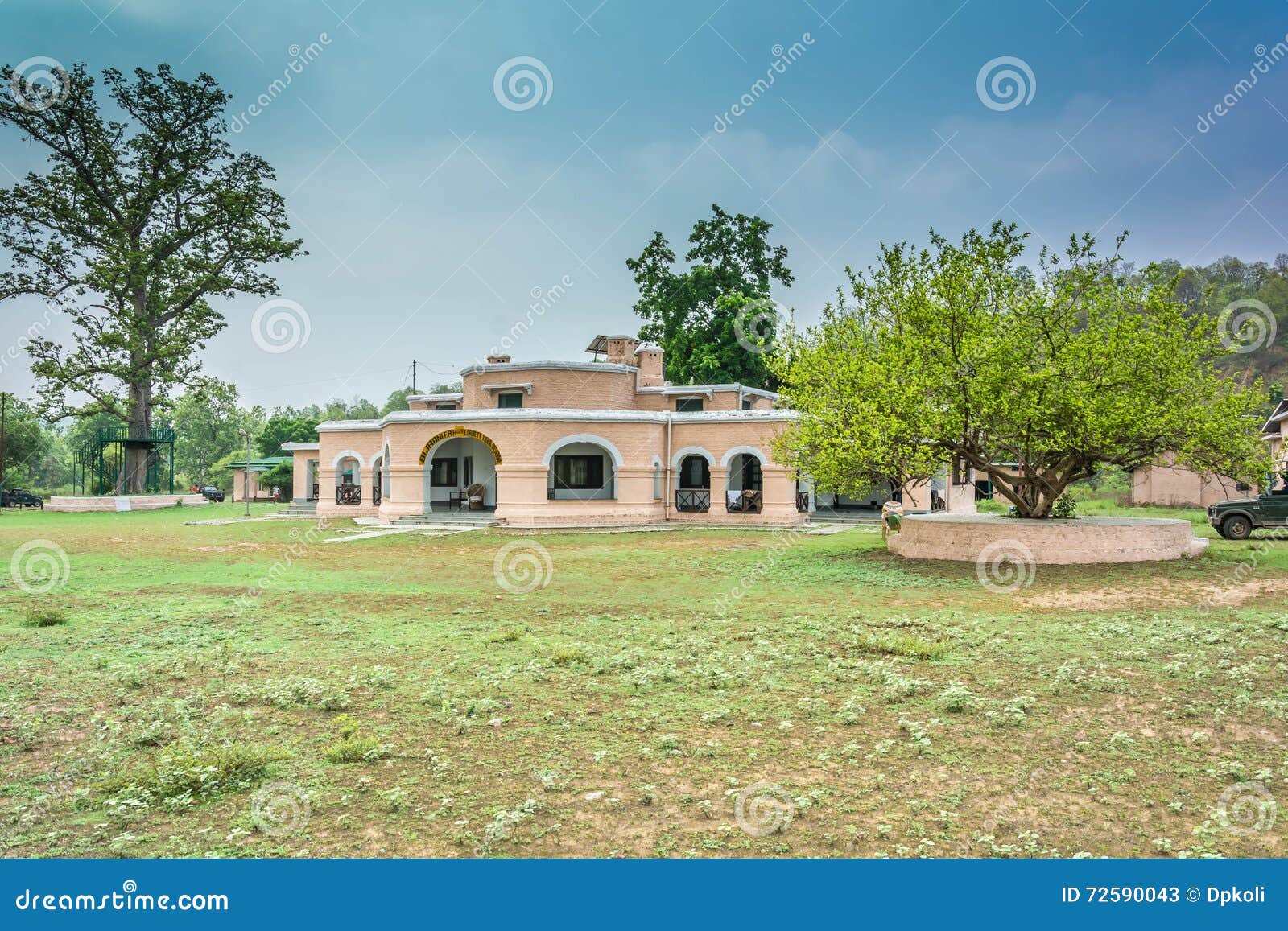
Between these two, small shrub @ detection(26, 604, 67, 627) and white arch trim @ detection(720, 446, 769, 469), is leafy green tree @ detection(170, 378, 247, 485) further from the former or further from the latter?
small shrub @ detection(26, 604, 67, 627)

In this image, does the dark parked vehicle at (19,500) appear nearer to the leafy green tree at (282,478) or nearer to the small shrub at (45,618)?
the leafy green tree at (282,478)

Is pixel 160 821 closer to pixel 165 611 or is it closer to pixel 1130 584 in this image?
pixel 165 611

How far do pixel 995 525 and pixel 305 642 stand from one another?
42.6ft

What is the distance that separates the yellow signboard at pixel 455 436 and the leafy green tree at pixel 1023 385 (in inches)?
524

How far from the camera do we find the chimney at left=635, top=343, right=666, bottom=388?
3409 cm

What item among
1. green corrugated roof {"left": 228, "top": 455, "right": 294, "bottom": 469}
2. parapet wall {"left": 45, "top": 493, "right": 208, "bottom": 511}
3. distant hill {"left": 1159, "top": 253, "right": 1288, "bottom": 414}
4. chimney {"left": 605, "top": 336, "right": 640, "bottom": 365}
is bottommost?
parapet wall {"left": 45, "top": 493, "right": 208, "bottom": 511}

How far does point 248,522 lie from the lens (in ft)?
99.9

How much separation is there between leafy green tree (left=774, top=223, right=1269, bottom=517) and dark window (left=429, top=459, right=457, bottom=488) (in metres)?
20.3

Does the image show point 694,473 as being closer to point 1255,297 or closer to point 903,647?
point 903,647

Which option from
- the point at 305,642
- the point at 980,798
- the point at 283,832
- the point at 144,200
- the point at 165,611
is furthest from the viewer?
the point at 144,200

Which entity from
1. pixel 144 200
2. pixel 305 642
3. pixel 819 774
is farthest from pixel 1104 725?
pixel 144 200

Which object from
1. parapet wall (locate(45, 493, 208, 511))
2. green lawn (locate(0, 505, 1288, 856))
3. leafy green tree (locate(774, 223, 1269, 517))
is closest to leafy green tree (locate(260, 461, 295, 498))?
parapet wall (locate(45, 493, 208, 511))

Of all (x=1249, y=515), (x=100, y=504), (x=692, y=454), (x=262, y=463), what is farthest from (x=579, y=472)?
(x=262, y=463)

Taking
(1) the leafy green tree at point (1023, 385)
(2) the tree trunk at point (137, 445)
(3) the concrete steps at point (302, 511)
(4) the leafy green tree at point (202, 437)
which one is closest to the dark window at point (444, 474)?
(3) the concrete steps at point (302, 511)
